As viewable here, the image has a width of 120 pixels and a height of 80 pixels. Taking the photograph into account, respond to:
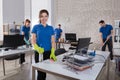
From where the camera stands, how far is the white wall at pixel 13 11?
7054 mm

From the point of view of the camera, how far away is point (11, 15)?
7320 millimetres

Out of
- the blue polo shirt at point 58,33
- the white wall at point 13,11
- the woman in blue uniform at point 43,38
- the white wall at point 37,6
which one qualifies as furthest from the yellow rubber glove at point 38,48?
the white wall at point 37,6

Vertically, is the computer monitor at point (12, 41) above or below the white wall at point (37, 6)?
below

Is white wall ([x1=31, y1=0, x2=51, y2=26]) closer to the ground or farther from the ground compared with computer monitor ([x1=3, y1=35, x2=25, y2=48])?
farther from the ground

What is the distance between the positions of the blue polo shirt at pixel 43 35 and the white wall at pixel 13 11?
5061 mm

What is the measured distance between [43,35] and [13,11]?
5.59 metres

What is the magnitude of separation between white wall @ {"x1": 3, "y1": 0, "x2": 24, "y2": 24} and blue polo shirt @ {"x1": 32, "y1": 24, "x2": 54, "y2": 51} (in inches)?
199

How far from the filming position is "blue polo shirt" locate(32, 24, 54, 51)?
243 cm

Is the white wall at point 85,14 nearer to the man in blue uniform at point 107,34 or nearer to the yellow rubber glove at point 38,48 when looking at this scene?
the man in blue uniform at point 107,34

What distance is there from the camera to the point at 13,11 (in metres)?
7.45

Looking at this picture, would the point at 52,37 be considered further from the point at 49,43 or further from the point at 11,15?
the point at 11,15

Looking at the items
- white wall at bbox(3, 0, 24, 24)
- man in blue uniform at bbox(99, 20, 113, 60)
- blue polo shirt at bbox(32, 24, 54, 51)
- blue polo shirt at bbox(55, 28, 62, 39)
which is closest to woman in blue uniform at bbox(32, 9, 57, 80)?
blue polo shirt at bbox(32, 24, 54, 51)

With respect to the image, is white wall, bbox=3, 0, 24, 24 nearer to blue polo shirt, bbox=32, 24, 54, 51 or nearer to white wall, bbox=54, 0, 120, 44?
white wall, bbox=54, 0, 120, 44

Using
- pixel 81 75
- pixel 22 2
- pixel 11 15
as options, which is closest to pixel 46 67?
pixel 81 75
